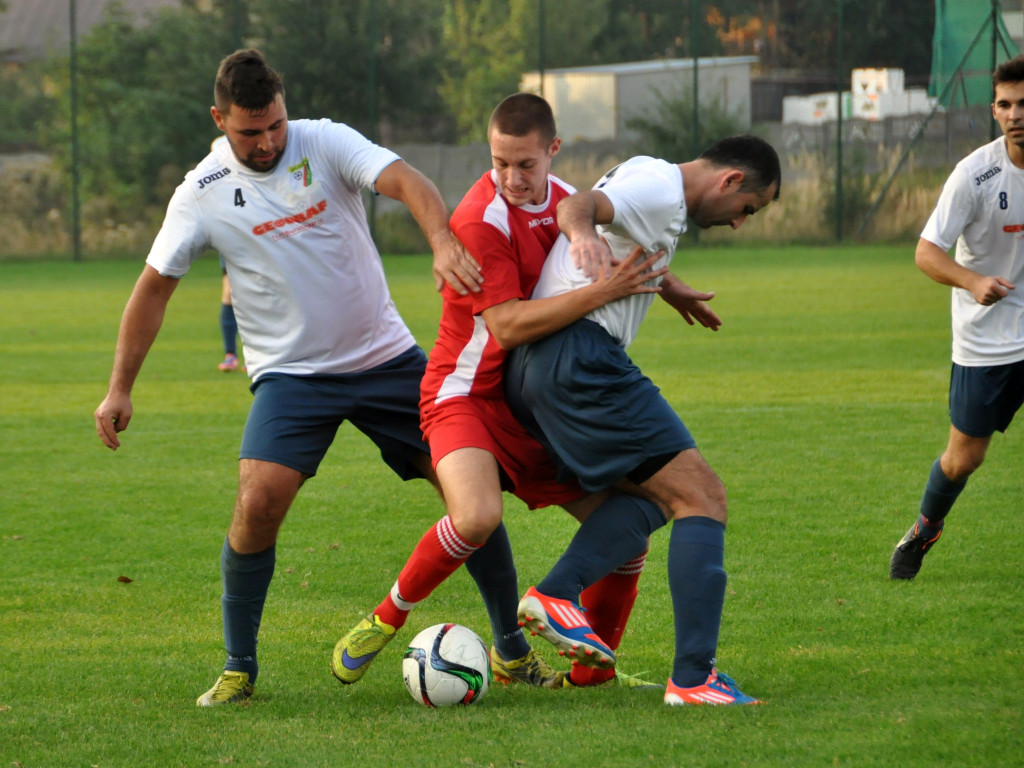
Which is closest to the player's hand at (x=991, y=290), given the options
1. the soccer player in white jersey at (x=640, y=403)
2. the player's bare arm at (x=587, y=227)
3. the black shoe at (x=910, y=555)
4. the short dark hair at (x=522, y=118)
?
the black shoe at (x=910, y=555)

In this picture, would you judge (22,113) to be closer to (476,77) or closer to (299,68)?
(299,68)

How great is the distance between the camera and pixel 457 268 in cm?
393

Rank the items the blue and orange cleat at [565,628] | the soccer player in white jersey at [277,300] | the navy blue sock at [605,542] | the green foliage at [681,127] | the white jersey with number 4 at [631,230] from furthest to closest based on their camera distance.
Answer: the green foliage at [681,127] < the soccer player in white jersey at [277,300] < the navy blue sock at [605,542] < the white jersey with number 4 at [631,230] < the blue and orange cleat at [565,628]

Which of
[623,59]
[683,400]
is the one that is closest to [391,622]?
[683,400]

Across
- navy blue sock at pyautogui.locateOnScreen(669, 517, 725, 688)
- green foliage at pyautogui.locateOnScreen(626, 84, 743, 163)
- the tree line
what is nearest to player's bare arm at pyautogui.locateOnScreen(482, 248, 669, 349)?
navy blue sock at pyautogui.locateOnScreen(669, 517, 725, 688)

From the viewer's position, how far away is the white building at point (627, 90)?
1085 inches

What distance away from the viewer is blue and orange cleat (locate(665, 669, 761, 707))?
12.4ft

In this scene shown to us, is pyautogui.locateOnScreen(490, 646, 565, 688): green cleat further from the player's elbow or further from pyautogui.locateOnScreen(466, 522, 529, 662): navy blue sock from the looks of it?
the player's elbow

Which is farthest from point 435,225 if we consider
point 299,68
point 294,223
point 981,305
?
point 299,68

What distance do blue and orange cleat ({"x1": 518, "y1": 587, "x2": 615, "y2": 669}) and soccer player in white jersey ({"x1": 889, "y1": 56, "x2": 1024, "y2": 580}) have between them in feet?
7.41

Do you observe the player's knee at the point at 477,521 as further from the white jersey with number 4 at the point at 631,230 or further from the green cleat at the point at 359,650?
the white jersey with number 4 at the point at 631,230

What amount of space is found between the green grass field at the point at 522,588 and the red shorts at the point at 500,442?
2.22 feet

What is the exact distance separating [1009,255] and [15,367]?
403 inches

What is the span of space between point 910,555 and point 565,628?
2377mm
